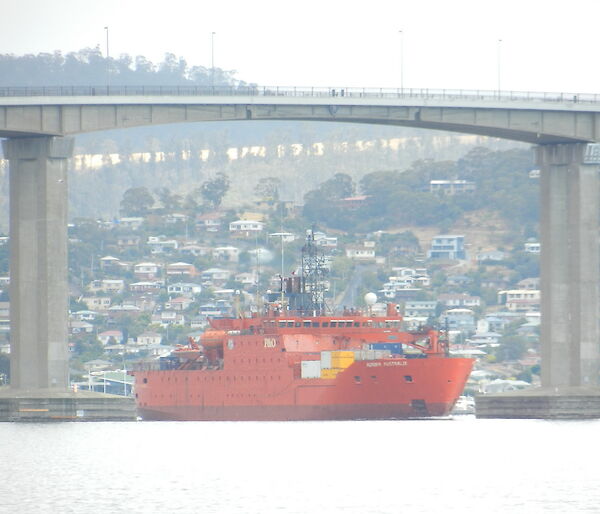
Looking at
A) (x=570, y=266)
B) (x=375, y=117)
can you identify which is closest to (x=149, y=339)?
(x=375, y=117)

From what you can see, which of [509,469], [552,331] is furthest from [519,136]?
[509,469]

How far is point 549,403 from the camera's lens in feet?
350

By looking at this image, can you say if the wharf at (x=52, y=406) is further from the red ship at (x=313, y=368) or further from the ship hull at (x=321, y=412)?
the red ship at (x=313, y=368)

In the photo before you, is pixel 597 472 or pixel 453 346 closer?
pixel 597 472

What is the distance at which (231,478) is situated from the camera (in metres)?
74.4

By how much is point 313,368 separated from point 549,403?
1281cm

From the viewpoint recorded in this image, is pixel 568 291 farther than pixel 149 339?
No

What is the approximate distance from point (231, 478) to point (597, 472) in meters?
13.1

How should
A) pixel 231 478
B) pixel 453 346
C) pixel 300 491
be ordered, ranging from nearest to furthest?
pixel 300 491 → pixel 231 478 → pixel 453 346

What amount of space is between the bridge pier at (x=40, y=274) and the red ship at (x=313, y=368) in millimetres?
14072

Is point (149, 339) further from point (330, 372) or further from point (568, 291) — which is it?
point (568, 291)

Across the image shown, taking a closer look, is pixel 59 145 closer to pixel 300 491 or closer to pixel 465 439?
pixel 465 439

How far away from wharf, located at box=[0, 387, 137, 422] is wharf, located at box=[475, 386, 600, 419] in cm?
2050

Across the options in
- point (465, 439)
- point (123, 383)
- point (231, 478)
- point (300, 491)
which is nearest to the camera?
point (300, 491)
